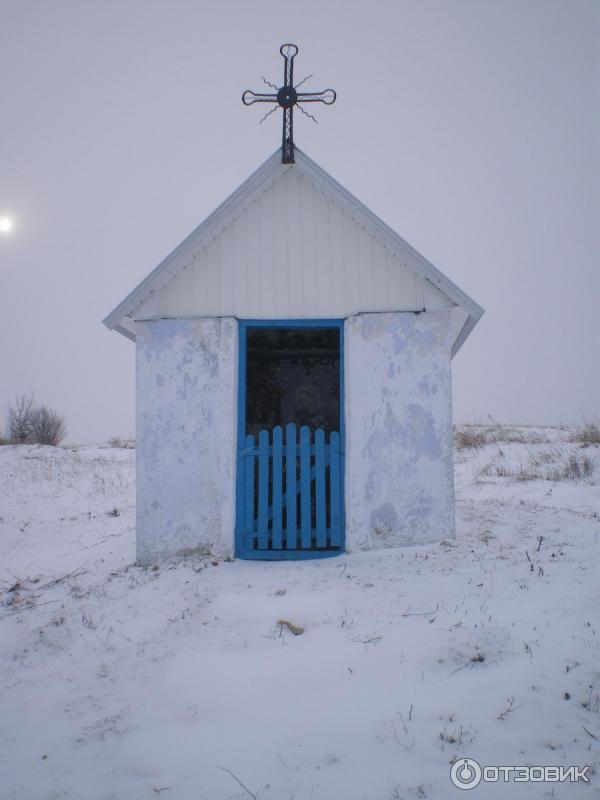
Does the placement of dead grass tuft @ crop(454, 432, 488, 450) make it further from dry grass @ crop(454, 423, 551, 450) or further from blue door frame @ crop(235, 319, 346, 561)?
blue door frame @ crop(235, 319, 346, 561)

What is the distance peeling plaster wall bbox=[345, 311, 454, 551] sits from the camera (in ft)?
20.8

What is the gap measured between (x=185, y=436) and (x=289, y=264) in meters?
2.78

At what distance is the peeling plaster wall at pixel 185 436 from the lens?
6379 mm

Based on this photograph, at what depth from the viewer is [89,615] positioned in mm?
4766

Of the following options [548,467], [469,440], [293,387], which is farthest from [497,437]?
[293,387]

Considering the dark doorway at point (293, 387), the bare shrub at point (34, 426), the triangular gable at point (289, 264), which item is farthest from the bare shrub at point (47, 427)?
the triangular gable at point (289, 264)

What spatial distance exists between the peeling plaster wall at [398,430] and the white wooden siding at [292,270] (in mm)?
362

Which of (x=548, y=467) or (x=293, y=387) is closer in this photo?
(x=293, y=387)

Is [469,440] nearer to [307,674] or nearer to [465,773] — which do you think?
[307,674]

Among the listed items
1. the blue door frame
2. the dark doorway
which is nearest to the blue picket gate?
the blue door frame

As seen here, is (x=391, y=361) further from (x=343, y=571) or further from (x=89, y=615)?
(x=89, y=615)

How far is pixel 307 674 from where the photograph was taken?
11.2ft

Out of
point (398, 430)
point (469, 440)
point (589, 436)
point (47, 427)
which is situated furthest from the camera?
point (47, 427)

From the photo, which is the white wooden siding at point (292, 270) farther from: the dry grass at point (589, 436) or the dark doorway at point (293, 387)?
the dry grass at point (589, 436)
